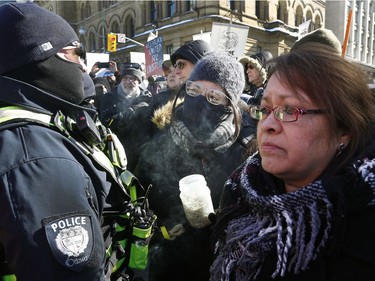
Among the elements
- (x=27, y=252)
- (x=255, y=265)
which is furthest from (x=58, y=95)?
(x=255, y=265)

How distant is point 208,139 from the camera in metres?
2.09

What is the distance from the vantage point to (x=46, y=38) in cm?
145

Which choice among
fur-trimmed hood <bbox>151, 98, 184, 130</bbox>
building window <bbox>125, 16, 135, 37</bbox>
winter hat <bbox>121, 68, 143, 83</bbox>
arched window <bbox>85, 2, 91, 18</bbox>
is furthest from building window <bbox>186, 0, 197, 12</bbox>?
fur-trimmed hood <bbox>151, 98, 184, 130</bbox>

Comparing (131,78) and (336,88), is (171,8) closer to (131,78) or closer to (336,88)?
(131,78)

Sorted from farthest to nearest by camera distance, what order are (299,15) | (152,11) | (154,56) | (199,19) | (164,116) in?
(299,15) → (152,11) → (199,19) → (154,56) → (164,116)

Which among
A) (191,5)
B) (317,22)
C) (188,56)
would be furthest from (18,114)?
(317,22)

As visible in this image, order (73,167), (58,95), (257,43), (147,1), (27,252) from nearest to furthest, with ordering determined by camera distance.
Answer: (27,252), (73,167), (58,95), (257,43), (147,1)

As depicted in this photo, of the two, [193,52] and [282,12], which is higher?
[193,52]

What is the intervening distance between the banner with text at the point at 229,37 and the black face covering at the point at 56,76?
5.83 meters

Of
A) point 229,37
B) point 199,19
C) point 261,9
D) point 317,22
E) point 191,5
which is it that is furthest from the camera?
point 317,22

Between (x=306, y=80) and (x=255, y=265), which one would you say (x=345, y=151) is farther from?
(x=255, y=265)

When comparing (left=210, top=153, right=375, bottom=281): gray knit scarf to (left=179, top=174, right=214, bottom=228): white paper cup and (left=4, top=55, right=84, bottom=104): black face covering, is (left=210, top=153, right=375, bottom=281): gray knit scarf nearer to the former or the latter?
(left=179, top=174, right=214, bottom=228): white paper cup

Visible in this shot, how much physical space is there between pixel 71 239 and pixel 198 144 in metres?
1.05

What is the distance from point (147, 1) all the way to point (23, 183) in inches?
1233
